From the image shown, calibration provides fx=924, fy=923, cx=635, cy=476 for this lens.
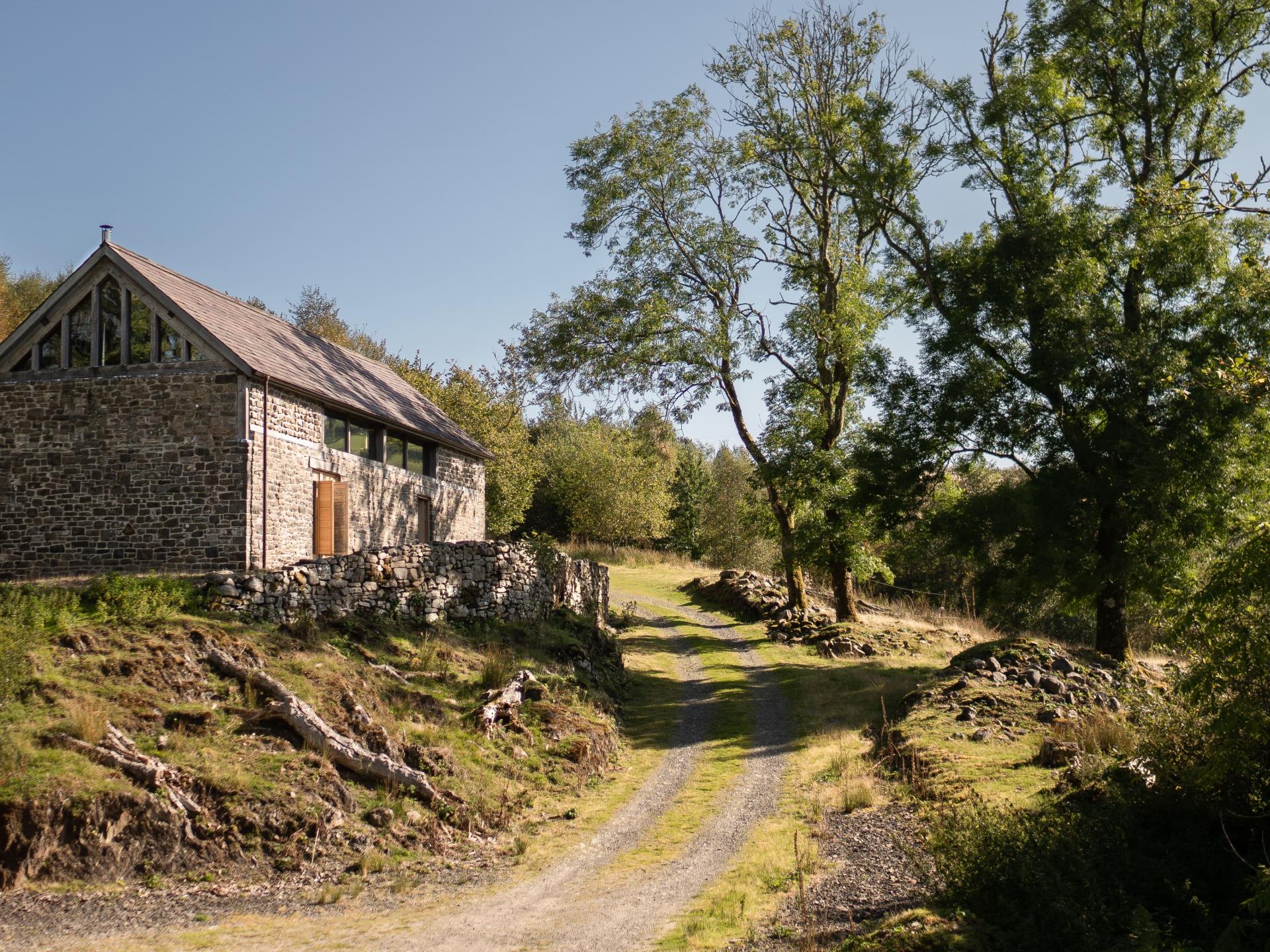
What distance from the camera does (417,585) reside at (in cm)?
1989

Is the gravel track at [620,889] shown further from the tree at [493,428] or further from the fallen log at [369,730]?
the tree at [493,428]

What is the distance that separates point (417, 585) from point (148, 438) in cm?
642

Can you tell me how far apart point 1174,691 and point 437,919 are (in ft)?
28.4

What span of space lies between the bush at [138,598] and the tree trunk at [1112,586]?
59.6 feet

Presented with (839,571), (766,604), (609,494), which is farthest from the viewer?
(609,494)

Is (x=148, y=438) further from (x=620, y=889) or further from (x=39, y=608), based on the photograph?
(x=620, y=889)

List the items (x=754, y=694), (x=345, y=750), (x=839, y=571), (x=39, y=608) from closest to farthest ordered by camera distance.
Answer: (x=345, y=750) → (x=39, y=608) → (x=754, y=694) → (x=839, y=571)

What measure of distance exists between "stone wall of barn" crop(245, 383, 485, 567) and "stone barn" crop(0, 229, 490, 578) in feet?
0.15

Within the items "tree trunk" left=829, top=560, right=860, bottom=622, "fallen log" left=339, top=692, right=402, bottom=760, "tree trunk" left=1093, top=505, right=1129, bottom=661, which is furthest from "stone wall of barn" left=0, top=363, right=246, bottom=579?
"tree trunk" left=1093, top=505, right=1129, bottom=661

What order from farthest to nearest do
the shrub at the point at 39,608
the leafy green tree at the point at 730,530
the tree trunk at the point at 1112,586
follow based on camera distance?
the leafy green tree at the point at 730,530
the tree trunk at the point at 1112,586
the shrub at the point at 39,608

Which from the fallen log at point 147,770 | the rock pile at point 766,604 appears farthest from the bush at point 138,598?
the rock pile at point 766,604

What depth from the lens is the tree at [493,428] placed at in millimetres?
45344

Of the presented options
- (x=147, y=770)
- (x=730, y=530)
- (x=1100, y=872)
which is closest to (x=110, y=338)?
(x=147, y=770)

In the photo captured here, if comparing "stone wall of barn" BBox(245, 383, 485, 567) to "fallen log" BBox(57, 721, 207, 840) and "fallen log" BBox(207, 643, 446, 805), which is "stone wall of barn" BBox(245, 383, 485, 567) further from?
"fallen log" BBox(57, 721, 207, 840)
